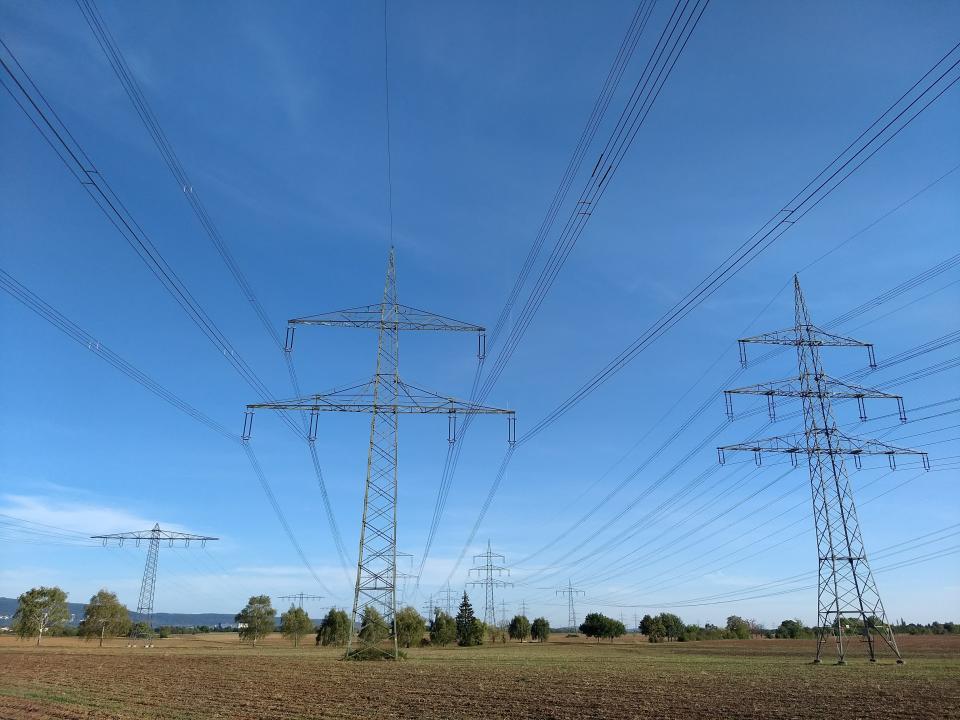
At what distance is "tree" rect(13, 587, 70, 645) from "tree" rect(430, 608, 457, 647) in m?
64.9

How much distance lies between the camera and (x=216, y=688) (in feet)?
110

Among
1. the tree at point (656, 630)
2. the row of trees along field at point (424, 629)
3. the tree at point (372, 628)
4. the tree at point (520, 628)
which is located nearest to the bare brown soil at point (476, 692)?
the tree at point (372, 628)

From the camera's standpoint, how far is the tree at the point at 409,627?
10681 cm

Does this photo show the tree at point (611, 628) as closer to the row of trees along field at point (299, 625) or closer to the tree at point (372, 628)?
the row of trees along field at point (299, 625)

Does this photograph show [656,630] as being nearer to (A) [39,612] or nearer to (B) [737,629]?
(B) [737,629]

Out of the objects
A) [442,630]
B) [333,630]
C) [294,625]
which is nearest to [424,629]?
[442,630]

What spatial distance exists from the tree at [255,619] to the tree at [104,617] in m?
20.4

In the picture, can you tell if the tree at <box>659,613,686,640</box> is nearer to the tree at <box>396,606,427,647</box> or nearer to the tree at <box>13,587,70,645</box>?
the tree at <box>396,606,427,647</box>

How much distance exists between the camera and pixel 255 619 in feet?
411

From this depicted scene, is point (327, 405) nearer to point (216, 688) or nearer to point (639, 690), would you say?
point (216, 688)

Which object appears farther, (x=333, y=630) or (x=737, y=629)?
(x=737, y=629)

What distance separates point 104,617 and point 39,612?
10.4 meters

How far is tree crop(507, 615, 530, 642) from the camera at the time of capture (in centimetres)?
17000

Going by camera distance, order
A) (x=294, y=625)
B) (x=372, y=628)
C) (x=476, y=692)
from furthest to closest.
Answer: (x=294, y=625) < (x=372, y=628) < (x=476, y=692)
